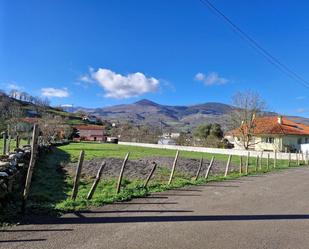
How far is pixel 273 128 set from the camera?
7094 centimetres

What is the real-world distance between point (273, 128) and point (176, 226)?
66.0 meters

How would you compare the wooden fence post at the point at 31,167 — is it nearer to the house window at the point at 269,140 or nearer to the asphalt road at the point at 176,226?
the asphalt road at the point at 176,226

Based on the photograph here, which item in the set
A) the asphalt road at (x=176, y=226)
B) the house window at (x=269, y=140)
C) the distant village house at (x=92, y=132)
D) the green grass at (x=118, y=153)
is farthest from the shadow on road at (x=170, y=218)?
the distant village house at (x=92, y=132)

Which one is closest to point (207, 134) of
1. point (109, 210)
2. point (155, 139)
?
point (155, 139)

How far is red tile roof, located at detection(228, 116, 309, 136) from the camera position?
6994 centimetres

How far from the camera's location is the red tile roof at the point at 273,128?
69938 mm

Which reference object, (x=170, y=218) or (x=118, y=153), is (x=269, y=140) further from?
(x=170, y=218)

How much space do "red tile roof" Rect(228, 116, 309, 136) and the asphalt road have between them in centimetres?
5865

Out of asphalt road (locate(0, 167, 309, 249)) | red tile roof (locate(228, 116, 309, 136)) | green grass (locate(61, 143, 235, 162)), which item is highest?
red tile roof (locate(228, 116, 309, 136))

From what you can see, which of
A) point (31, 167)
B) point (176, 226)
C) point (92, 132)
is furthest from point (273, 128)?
point (92, 132)

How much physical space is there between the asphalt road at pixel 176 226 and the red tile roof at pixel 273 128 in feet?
192

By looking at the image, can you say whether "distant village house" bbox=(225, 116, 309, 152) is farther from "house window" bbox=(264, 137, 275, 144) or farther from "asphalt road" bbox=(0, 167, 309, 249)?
"asphalt road" bbox=(0, 167, 309, 249)

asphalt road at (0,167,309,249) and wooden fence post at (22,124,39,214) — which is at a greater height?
wooden fence post at (22,124,39,214)

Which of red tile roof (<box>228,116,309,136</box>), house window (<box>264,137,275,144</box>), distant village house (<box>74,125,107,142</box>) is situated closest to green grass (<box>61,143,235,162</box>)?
red tile roof (<box>228,116,309,136</box>)
